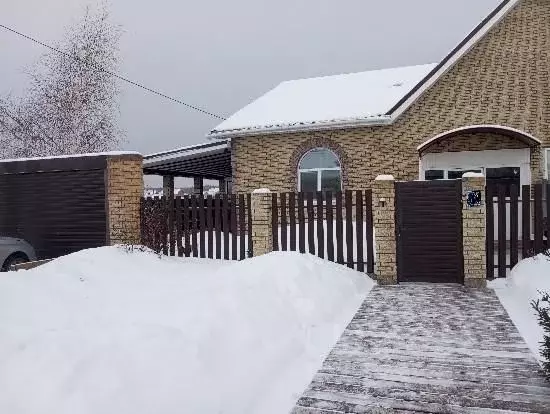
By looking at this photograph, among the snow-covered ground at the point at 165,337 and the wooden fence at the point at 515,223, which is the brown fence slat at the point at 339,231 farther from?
the wooden fence at the point at 515,223

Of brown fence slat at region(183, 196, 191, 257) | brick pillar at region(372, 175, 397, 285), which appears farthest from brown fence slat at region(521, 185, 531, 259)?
brown fence slat at region(183, 196, 191, 257)

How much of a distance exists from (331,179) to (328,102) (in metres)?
3.26

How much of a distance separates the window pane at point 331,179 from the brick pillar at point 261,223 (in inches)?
234

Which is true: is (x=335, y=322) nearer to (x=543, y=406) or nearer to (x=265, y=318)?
(x=265, y=318)

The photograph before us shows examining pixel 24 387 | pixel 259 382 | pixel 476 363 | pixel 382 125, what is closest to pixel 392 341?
pixel 476 363

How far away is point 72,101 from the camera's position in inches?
902

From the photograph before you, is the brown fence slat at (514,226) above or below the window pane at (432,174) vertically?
below

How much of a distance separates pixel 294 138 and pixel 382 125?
2965mm

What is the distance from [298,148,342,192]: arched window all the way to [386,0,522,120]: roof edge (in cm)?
253

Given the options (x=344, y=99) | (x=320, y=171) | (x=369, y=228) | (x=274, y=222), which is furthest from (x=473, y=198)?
(x=344, y=99)

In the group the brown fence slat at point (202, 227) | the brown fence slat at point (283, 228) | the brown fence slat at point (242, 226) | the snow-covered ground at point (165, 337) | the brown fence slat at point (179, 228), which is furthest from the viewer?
the brown fence slat at point (179, 228)

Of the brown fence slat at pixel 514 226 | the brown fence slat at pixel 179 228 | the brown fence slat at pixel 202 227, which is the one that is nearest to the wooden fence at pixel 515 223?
the brown fence slat at pixel 514 226

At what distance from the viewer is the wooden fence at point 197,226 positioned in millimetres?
9234

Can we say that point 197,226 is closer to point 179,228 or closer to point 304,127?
point 179,228
